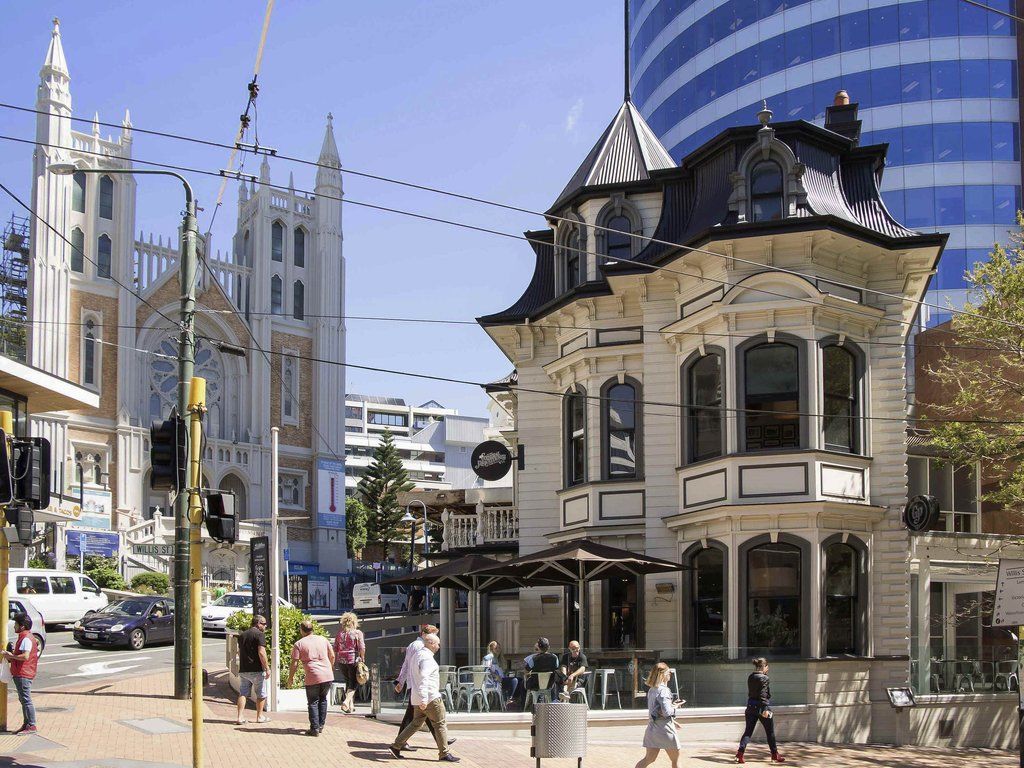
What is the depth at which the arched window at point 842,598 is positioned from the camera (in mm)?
21688

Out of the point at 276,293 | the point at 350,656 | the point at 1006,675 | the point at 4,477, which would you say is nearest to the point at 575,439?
the point at 350,656

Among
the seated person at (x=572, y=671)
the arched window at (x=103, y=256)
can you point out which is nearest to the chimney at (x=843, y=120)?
the seated person at (x=572, y=671)

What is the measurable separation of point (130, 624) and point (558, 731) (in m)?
18.8

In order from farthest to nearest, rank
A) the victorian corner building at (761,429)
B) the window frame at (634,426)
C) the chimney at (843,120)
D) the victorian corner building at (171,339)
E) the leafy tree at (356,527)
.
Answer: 1. the leafy tree at (356,527)
2. the victorian corner building at (171,339)
3. the chimney at (843,120)
4. the window frame at (634,426)
5. the victorian corner building at (761,429)

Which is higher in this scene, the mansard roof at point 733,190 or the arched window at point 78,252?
the arched window at point 78,252

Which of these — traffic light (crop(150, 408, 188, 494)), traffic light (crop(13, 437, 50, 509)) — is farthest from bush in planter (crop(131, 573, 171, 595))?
traffic light (crop(150, 408, 188, 494))

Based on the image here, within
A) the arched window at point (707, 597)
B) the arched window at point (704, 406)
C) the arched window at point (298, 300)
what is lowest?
the arched window at point (707, 597)

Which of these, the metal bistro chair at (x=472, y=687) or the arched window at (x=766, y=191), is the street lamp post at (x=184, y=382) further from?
the arched window at (x=766, y=191)

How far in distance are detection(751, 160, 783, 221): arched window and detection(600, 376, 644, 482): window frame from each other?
401 centimetres

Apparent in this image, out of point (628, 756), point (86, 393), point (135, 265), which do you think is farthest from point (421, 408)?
point (628, 756)

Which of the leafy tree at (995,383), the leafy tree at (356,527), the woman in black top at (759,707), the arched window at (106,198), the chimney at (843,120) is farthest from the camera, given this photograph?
the leafy tree at (356,527)

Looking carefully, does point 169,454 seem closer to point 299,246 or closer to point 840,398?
point 840,398

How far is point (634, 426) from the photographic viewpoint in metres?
24.1

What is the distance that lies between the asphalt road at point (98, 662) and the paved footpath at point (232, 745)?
1775 millimetres
